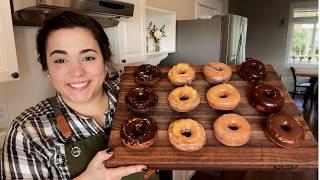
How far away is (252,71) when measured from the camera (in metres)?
0.99

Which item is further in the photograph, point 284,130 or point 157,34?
point 157,34

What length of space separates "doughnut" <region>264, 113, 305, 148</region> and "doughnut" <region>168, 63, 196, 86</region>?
318 mm

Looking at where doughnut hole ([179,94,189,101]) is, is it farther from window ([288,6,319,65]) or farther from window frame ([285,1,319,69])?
window ([288,6,319,65])

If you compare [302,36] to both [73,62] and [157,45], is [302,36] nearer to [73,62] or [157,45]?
[157,45]

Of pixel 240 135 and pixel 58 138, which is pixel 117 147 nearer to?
pixel 58 138

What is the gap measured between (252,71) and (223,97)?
0.59ft

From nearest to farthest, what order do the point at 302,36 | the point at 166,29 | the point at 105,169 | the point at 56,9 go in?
the point at 105,169 < the point at 56,9 < the point at 166,29 < the point at 302,36

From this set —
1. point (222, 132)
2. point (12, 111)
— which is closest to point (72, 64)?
point (222, 132)

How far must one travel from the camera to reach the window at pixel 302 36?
6.19 meters

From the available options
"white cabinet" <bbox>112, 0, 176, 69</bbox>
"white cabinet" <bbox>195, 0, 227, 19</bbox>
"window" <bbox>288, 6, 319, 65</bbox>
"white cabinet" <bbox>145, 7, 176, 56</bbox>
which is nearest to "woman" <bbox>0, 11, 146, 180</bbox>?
"white cabinet" <bbox>112, 0, 176, 69</bbox>

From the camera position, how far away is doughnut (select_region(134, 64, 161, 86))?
1.00m

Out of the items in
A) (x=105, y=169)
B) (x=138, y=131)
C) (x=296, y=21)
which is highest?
(x=296, y=21)

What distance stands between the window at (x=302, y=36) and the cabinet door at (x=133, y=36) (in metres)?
5.55

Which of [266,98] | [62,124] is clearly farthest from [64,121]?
[266,98]
